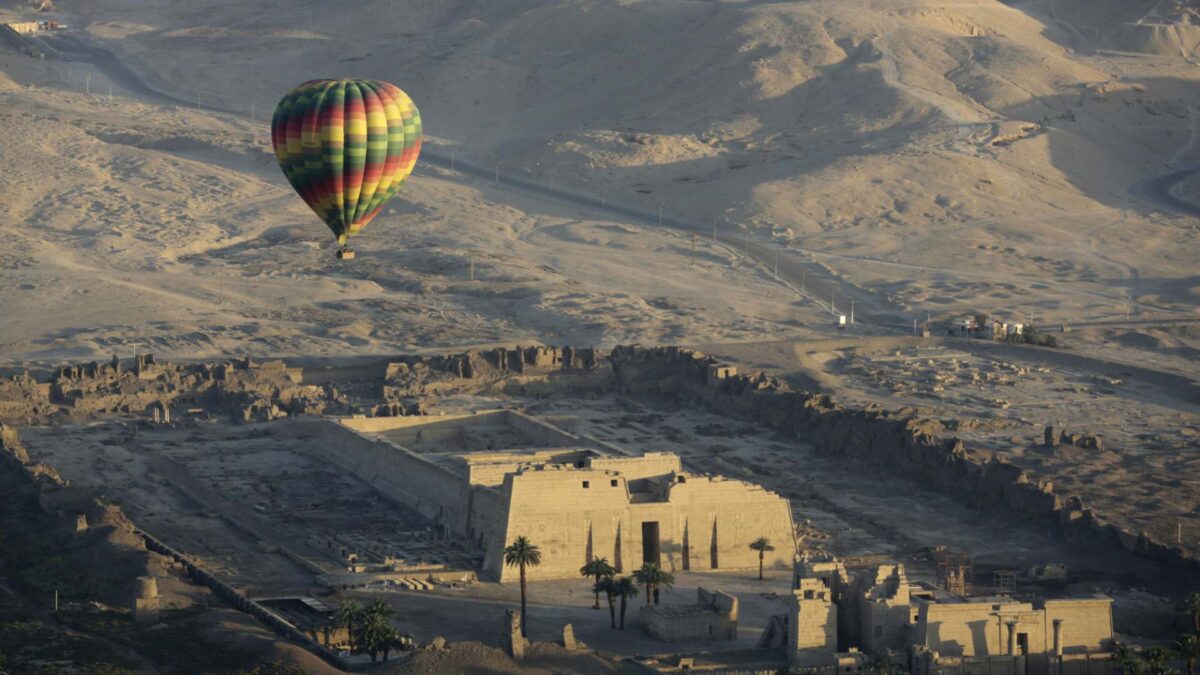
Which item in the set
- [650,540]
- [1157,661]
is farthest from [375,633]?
[1157,661]

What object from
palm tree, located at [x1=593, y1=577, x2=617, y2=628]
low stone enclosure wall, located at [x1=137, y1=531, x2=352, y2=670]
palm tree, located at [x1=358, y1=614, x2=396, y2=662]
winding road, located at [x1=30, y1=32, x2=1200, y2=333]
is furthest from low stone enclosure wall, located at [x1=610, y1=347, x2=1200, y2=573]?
low stone enclosure wall, located at [x1=137, y1=531, x2=352, y2=670]

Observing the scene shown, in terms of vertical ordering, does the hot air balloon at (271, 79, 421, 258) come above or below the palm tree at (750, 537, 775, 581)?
above

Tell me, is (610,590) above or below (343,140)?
below

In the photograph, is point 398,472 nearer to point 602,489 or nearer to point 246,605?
point 602,489

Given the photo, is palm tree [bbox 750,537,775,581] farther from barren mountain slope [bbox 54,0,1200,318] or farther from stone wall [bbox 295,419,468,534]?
barren mountain slope [bbox 54,0,1200,318]

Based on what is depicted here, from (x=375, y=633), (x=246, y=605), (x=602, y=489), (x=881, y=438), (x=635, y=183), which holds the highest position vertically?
(x=635, y=183)

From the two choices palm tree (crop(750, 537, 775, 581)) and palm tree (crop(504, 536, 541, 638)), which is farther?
palm tree (crop(750, 537, 775, 581))

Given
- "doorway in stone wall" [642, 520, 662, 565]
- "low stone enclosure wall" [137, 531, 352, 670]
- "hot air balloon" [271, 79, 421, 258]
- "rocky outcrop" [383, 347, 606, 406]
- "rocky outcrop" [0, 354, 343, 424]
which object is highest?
"hot air balloon" [271, 79, 421, 258]
